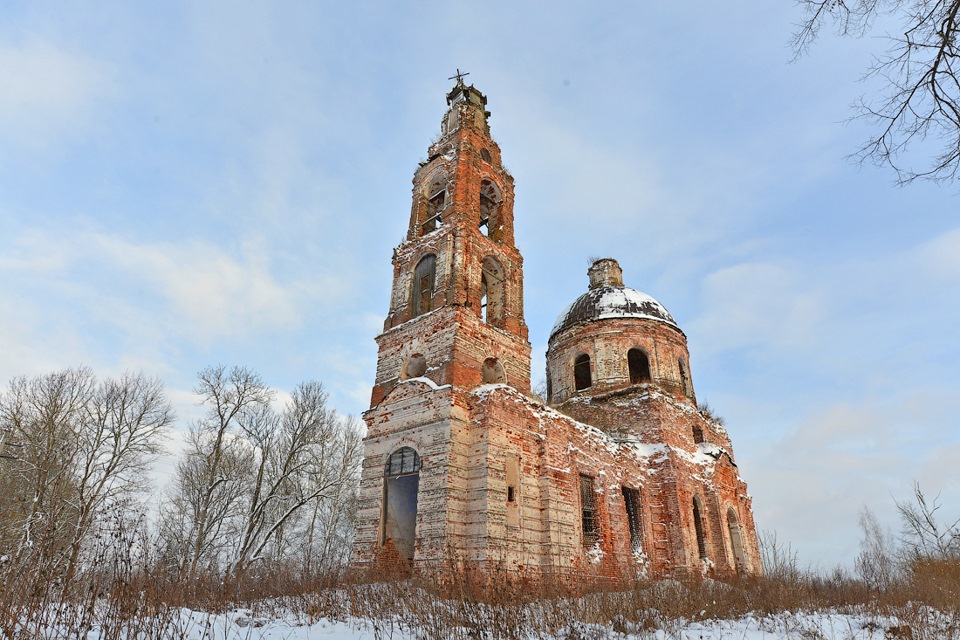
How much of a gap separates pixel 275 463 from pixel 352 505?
4432 millimetres

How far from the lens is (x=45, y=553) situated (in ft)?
14.9

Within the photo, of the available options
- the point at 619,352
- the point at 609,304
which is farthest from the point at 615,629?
the point at 609,304

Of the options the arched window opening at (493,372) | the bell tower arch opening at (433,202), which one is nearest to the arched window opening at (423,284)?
the bell tower arch opening at (433,202)

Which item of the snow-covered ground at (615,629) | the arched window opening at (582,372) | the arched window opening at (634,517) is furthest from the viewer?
the arched window opening at (582,372)

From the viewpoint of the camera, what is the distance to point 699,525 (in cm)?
1811

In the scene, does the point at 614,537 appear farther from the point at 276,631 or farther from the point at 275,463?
the point at 275,463

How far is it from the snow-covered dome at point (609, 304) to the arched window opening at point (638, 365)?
1735 millimetres

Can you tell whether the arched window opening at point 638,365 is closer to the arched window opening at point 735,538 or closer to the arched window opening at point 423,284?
the arched window opening at point 735,538

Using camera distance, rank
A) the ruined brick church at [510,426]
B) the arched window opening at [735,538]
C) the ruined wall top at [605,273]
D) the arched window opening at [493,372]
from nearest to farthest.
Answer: the ruined brick church at [510,426] < the arched window opening at [493,372] < the arched window opening at [735,538] < the ruined wall top at [605,273]

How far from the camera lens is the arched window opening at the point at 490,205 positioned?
1988cm

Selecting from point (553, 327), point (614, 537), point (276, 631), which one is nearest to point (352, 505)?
point (553, 327)

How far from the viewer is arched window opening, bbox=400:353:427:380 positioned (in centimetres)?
1577

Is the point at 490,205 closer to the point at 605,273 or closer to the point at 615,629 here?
the point at 605,273

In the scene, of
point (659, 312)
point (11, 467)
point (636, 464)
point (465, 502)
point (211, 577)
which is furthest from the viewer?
point (659, 312)
